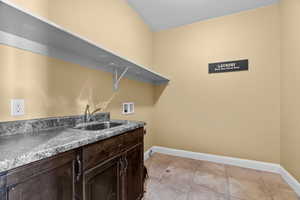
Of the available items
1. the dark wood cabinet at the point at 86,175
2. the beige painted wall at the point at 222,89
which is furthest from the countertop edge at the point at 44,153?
the beige painted wall at the point at 222,89

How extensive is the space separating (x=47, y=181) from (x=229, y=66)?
2767 millimetres

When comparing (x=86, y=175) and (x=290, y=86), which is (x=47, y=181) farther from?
(x=290, y=86)

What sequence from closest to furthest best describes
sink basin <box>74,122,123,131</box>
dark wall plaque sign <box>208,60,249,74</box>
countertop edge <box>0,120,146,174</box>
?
countertop edge <box>0,120,146,174</box>, sink basin <box>74,122,123,131</box>, dark wall plaque sign <box>208,60,249,74</box>

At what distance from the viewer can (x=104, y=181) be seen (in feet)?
3.09

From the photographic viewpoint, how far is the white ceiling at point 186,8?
2100 mm

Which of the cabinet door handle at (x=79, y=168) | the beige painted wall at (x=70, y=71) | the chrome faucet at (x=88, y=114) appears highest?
the beige painted wall at (x=70, y=71)

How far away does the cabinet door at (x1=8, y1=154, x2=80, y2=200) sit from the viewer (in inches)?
20.8

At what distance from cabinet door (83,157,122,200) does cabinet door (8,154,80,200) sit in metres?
0.08

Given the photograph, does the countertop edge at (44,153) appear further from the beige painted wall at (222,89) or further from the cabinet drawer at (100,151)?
the beige painted wall at (222,89)

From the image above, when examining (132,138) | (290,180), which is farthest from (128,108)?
(290,180)

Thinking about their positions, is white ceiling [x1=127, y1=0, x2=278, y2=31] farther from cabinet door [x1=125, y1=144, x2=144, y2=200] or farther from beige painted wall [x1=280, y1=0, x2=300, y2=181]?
cabinet door [x1=125, y1=144, x2=144, y2=200]

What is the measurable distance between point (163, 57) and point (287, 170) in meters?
2.78

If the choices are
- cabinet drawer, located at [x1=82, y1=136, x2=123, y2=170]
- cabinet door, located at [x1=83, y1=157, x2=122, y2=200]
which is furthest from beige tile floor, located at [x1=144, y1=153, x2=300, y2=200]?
cabinet drawer, located at [x1=82, y1=136, x2=123, y2=170]

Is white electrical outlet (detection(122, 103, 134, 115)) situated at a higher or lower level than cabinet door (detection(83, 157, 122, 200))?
higher
